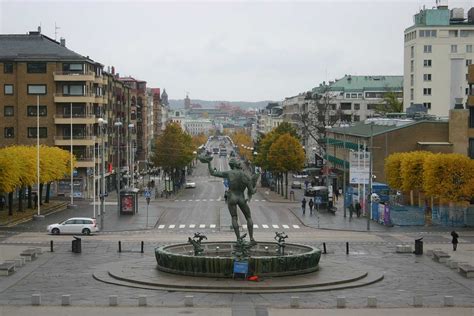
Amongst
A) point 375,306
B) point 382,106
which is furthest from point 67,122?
point 382,106

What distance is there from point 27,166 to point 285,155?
4551 cm

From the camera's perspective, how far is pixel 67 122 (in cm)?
10438

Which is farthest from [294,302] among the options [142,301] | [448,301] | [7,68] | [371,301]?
[7,68]

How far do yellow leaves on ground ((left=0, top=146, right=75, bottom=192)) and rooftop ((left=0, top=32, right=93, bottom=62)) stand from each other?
14.3m

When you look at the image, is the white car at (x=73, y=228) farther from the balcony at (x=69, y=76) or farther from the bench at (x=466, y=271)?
the balcony at (x=69, y=76)

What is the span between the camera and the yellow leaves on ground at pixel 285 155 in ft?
384

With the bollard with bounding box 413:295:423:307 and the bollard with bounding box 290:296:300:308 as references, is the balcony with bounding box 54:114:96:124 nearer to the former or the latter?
the bollard with bounding box 290:296:300:308

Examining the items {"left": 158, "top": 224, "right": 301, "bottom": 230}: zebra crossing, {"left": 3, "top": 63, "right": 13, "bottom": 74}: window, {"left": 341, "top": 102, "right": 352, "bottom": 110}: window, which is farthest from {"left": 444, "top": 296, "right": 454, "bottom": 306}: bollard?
{"left": 341, "top": 102, "right": 352, "bottom": 110}: window

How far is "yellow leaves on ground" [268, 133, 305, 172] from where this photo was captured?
4609 inches

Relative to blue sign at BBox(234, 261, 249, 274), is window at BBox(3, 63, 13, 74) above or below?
above

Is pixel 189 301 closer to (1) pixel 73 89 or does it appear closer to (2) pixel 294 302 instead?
(2) pixel 294 302

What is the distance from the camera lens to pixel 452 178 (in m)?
71.7

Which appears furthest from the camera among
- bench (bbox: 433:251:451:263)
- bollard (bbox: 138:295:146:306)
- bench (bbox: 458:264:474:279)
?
bench (bbox: 433:251:451:263)

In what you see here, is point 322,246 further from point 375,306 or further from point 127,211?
point 127,211
